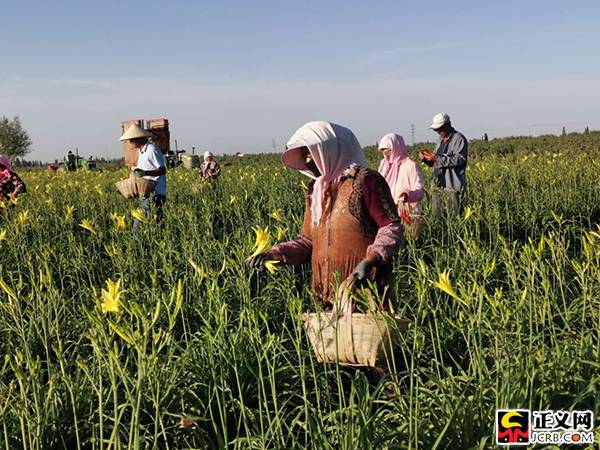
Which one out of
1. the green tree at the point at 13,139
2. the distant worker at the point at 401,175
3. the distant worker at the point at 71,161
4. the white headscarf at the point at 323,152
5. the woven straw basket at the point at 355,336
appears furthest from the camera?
the green tree at the point at 13,139

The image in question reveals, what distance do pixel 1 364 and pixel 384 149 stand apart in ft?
10.5

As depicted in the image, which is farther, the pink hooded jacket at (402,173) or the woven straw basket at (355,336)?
the pink hooded jacket at (402,173)

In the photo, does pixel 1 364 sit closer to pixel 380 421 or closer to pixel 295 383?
pixel 295 383

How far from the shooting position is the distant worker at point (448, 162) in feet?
18.5

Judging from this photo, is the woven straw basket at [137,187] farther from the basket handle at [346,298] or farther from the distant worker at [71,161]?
the distant worker at [71,161]

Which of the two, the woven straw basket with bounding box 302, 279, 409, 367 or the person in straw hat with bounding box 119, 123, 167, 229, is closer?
the woven straw basket with bounding box 302, 279, 409, 367

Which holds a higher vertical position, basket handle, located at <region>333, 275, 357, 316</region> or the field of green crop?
basket handle, located at <region>333, 275, 357, 316</region>

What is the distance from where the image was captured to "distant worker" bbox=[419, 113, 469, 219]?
222 inches

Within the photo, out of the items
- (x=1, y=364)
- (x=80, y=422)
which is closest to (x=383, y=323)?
(x=80, y=422)

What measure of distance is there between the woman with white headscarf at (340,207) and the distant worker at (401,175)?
1746mm

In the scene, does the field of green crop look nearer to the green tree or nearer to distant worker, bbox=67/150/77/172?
distant worker, bbox=67/150/77/172

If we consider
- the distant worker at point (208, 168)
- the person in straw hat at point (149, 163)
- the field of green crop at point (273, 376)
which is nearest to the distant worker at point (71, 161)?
the distant worker at point (208, 168)

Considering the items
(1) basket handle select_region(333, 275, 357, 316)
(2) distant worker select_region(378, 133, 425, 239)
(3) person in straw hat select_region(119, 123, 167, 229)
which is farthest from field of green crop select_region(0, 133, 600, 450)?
(3) person in straw hat select_region(119, 123, 167, 229)

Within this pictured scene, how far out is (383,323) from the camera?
2.00m
